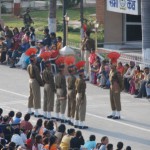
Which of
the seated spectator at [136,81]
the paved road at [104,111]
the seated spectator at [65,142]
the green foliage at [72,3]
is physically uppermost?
the green foliage at [72,3]

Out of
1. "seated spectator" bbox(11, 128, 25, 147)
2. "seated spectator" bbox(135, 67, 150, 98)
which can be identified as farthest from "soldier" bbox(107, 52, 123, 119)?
"seated spectator" bbox(11, 128, 25, 147)

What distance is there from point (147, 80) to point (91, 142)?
362 inches

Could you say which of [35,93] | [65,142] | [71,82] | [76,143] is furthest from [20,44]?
[76,143]

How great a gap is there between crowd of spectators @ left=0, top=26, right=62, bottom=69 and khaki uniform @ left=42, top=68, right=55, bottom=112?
853cm

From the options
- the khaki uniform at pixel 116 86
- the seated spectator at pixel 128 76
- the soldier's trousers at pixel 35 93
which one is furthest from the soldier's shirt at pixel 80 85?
the seated spectator at pixel 128 76

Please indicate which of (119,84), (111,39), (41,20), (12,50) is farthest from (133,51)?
(41,20)

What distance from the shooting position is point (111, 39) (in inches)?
1720

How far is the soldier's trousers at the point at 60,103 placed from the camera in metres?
30.0

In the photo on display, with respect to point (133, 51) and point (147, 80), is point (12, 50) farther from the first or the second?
point (147, 80)

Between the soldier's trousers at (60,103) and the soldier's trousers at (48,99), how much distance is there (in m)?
0.35

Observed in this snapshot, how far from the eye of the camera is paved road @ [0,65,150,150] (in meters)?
28.5

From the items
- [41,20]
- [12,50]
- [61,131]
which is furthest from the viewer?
[41,20]

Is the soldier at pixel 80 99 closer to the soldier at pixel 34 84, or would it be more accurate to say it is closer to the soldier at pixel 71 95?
the soldier at pixel 71 95

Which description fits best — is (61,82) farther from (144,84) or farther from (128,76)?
(128,76)
